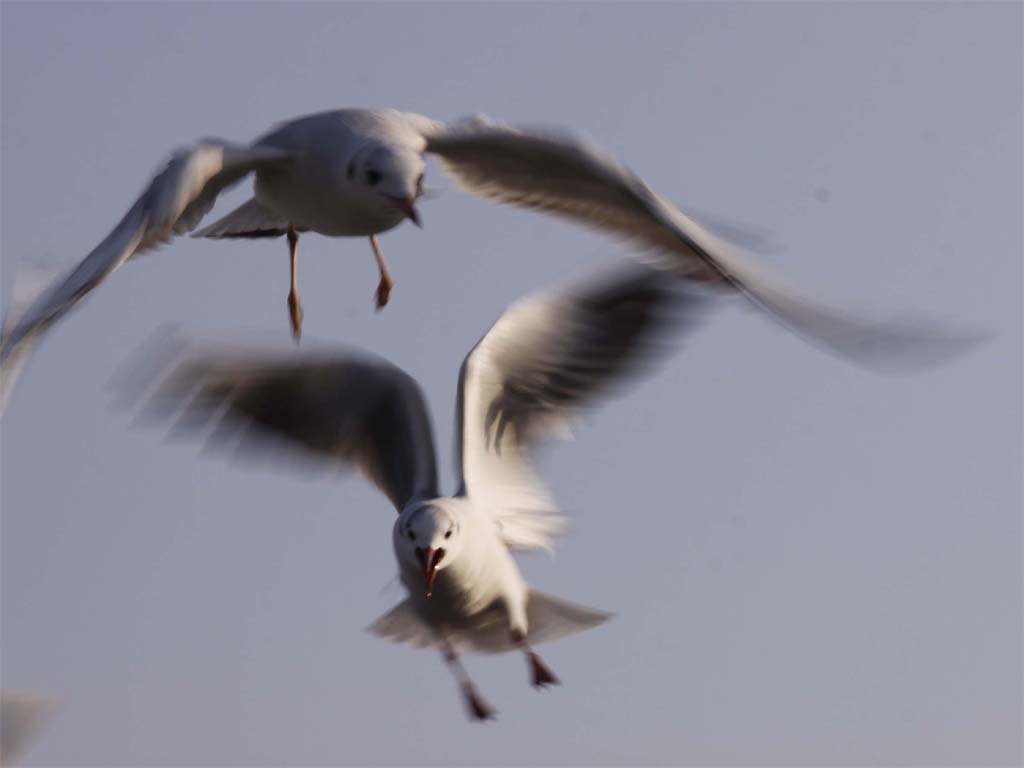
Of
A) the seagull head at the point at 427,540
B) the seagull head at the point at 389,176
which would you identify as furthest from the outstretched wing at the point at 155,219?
the seagull head at the point at 427,540

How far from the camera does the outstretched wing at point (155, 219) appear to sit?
9.51m

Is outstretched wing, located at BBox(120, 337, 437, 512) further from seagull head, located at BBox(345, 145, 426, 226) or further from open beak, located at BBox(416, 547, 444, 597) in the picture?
seagull head, located at BBox(345, 145, 426, 226)

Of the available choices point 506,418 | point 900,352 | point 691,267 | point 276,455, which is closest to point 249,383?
point 276,455

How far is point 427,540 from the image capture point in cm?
1118

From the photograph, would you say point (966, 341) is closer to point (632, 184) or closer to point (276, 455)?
point (632, 184)

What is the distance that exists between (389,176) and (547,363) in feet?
7.45

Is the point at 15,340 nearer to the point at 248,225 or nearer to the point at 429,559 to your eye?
the point at 429,559

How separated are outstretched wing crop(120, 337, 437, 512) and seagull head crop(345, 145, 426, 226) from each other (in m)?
1.98

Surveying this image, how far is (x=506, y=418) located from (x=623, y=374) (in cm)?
56

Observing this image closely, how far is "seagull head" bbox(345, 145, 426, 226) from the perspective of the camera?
408 inches

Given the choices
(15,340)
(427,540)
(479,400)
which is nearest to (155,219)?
(15,340)

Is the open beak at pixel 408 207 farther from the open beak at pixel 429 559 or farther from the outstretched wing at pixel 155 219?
the open beak at pixel 429 559

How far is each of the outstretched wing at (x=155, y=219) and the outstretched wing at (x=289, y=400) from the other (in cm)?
165

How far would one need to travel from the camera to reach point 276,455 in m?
12.5
